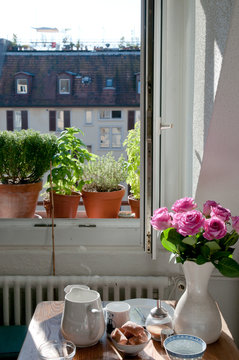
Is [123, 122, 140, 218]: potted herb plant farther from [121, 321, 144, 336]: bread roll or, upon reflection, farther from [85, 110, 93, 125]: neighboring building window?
[121, 321, 144, 336]: bread roll

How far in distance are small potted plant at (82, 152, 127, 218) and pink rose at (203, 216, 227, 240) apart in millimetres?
1028

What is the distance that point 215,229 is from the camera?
127 centimetres

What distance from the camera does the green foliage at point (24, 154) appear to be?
88.8 inches

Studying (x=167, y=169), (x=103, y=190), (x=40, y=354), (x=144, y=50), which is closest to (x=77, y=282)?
(x=103, y=190)

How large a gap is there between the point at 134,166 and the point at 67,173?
33cm

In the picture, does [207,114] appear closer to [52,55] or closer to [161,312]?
[161,312]

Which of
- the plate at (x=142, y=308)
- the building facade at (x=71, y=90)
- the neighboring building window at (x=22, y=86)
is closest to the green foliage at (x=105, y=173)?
the building facade at (x=71, y=90)

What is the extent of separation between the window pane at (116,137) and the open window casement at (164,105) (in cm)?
31

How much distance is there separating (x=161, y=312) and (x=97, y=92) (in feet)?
3.94

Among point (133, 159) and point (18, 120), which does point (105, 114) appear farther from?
point (18, 120)

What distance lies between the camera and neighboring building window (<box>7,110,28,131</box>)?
2.28 m

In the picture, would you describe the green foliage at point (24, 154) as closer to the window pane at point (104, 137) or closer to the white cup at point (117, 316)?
the window pane at point (104, 137)

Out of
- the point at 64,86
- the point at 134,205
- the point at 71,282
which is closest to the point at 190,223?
the point at 71,282

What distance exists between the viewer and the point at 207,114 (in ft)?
5.14
